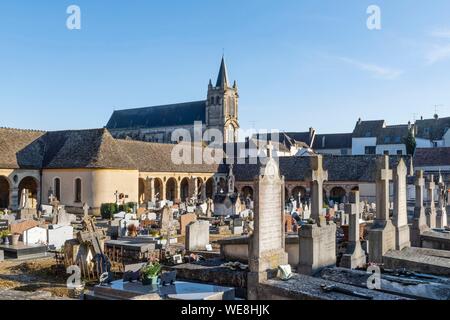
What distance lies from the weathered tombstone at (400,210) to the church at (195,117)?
62.1 meters

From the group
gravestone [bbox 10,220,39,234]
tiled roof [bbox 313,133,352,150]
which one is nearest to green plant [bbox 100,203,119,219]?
gravestone [bbox 10,220,39,234]

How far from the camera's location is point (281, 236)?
1166 cm

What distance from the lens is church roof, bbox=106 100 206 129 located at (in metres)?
80.5

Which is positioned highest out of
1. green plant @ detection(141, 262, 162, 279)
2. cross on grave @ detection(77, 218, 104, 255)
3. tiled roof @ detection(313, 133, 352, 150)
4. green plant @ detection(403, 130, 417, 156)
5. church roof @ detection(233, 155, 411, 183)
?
tiled roof @ detection(313, 133, 352, 150)

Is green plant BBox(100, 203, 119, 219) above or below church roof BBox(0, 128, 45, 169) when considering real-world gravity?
below

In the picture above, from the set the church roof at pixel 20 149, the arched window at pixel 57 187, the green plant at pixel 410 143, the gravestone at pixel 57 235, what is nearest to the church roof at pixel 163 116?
the green plant at pixel 410 143

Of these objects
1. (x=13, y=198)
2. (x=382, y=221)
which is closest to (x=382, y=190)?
(x=382, y=221)

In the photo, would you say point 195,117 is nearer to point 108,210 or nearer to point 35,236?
point 108,210

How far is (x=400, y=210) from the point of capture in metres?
16.1

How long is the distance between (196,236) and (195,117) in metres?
63.6

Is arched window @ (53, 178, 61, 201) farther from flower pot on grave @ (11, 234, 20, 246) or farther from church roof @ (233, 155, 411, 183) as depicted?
flower pot on grave @ (11, 234, 20, 246)

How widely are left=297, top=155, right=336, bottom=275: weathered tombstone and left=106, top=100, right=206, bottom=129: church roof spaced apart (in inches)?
2593
